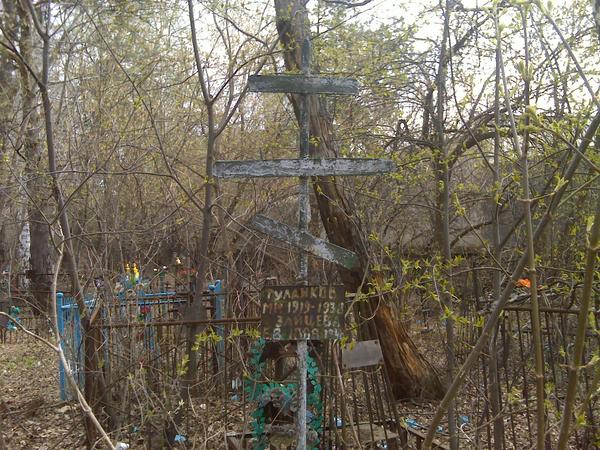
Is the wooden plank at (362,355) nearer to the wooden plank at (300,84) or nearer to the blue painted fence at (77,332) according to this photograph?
the wooden plank at (300,84)

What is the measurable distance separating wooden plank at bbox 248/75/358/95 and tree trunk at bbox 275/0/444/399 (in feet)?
8.18

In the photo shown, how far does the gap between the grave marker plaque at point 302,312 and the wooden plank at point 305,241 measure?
179 millimetres

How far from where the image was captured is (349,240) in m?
6.94

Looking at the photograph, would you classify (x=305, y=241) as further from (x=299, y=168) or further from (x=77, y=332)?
(x=77, y=332)

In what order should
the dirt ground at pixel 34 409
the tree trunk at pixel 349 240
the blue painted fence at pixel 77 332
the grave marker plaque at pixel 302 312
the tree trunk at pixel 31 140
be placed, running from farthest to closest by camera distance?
the tree trunk at pixel 31 140 < the tree trunk at pixel 349 240 < the dirt ground at pixel 34 409 < the blue painted fence at pixel 77 332 < the grave marker plaque at pixel 302 312

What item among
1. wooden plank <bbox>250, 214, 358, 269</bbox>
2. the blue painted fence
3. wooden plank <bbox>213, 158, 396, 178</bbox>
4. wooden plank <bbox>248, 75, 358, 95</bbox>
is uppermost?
wooden plank <bbox>248, 75, 358, 95</bbox>

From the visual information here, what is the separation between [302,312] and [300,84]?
4.32 feet

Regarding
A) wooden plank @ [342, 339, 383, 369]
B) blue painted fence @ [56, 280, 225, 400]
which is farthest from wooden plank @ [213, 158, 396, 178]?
blue painted fence @ [56, 280, 225, 400]

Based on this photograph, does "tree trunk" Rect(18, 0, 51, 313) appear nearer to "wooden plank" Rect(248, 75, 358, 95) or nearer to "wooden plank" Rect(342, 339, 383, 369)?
"wooden plank" Rect(248, 75, 358, 95)

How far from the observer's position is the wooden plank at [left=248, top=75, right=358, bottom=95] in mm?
3654

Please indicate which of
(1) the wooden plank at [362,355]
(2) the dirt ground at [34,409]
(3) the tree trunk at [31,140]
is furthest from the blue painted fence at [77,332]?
(1) the wooden plank at [362,355]

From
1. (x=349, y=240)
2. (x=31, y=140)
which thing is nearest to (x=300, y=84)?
(x=349, y=240)

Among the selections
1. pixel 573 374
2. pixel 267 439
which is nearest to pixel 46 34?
pixel 267 439

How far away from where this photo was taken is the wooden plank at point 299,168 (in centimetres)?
355
